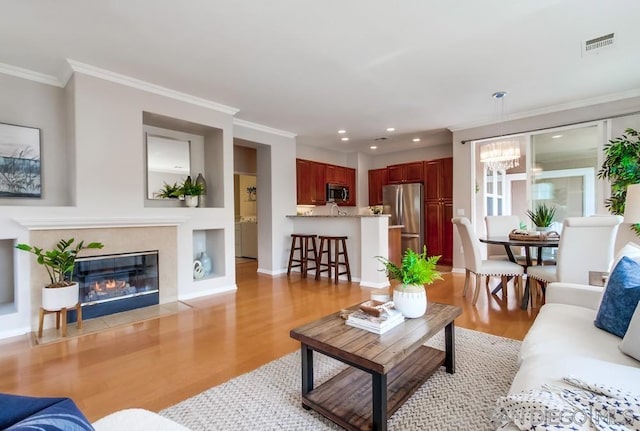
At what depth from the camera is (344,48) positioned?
281 centimetres

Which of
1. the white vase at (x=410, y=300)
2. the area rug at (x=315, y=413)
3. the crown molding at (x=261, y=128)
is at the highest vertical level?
the crown molding at (x=261, y=128)

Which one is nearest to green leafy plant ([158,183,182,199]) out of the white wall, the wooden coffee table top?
the wooden coffee table top

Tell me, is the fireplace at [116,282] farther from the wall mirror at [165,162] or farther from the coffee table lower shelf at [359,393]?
the coffee table lower shelf at [359,393]

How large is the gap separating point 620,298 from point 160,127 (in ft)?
15.9

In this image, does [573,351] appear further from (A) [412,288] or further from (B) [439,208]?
(B) [439,208]

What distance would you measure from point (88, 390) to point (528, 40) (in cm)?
428

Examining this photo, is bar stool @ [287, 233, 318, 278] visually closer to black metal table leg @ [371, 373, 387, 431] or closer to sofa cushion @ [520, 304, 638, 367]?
sofa cushion @ [520, 304, 638, 367]

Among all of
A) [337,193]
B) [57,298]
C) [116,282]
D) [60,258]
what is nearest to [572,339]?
[57,298]

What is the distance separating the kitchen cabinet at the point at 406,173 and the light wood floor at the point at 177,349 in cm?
345

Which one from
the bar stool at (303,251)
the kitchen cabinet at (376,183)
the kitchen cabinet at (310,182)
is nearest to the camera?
the bar stool at (303,251)

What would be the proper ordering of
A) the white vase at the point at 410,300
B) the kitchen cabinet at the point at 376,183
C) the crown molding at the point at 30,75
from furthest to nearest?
1. the kitchen cabinet at the point at 376,183
2. the crown molding at the point at 30,75
3. the white vase at the point at 410,300

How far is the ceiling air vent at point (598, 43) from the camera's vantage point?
8.82 ft

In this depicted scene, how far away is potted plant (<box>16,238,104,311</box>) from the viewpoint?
2.76 meters

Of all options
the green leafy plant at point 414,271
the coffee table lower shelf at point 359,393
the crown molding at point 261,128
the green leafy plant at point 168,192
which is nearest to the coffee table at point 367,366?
the coffee table lower shelf at point 359,393
